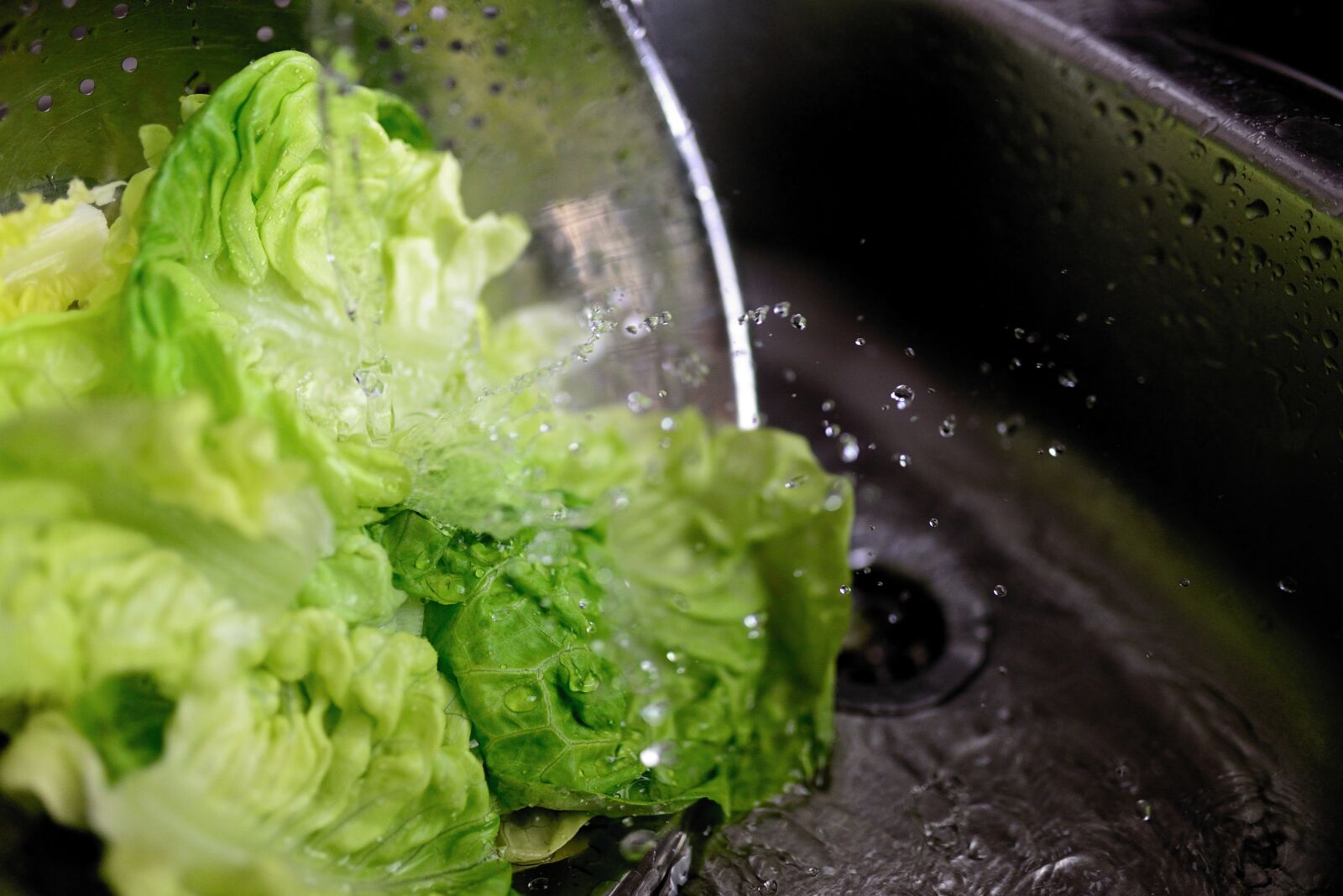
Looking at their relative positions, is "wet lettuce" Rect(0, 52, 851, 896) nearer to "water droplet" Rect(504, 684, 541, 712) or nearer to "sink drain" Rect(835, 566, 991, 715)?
"water droplet" Rect(504, 684, 541, 712)

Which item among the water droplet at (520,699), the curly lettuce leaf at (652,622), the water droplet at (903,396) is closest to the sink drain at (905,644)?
the water droplet at (903,396)

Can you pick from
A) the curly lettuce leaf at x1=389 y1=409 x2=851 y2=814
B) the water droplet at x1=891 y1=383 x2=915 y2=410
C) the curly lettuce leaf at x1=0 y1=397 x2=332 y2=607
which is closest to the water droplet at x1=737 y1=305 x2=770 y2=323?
the water droplet at x1=891 y1=383 x2=915 y2=410

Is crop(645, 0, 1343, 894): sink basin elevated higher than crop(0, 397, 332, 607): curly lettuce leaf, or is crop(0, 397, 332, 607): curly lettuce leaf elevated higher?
crop(0, 397, 332, 607): curly lettuce leaf

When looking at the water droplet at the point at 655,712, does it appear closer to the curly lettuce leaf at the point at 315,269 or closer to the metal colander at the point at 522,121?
the curly lettuce leaf at the point at 315,269

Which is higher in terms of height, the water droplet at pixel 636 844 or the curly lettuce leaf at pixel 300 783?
the curly lettuce leaf at pixel 300 783

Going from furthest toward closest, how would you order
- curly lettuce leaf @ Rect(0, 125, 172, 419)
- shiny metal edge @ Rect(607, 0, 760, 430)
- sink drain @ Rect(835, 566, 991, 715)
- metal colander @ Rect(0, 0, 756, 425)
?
shiny metal edge @ Rect(607, 0, 760, 430) < sink drain @ Rect(835, 566, 991, 715) < metal colander @ Rect(0, 0, 756, 425) < curly lettuce leaf @ Rect(0, 125, 172, 419)

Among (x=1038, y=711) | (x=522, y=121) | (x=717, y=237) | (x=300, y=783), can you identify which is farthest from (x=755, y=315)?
(x=300, y=783)

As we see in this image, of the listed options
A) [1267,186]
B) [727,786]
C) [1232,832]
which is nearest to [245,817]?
[727,786]
